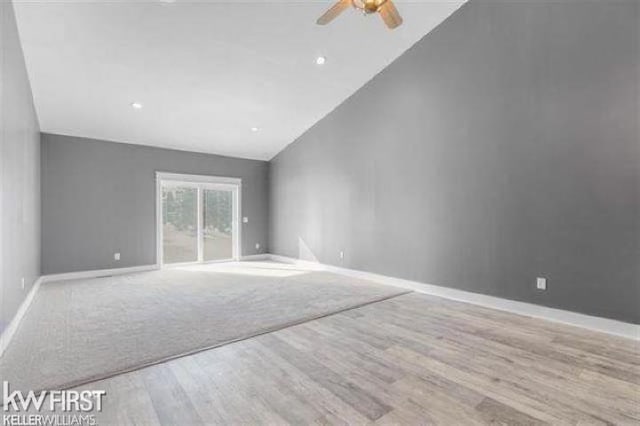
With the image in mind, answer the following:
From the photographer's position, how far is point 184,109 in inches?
208

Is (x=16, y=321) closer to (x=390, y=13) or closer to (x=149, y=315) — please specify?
(x=149, y=315)

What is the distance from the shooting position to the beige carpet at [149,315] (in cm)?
238

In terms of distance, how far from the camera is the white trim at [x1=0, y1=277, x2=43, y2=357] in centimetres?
260

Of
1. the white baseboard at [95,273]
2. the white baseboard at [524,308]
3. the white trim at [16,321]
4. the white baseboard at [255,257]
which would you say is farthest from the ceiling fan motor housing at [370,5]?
the white baseboard at [255,257]

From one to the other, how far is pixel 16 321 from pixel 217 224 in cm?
446

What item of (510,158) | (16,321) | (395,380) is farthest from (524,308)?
(16,321)

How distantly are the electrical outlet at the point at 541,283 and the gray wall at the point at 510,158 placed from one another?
0.08 meters

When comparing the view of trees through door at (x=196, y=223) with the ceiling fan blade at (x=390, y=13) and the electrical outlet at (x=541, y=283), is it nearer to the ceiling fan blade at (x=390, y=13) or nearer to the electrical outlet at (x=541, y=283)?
the ceiling fan blade at (x=390, y=13)

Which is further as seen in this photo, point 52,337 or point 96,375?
point 52,337

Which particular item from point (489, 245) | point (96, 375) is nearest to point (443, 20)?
point (489, 245)

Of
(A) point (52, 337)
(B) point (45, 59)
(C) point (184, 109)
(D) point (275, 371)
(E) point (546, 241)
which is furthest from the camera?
(C) point (184, 109)

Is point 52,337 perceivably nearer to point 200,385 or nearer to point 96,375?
point 96,375

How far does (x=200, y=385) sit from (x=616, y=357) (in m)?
3.31

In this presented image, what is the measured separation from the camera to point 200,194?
7137mm
